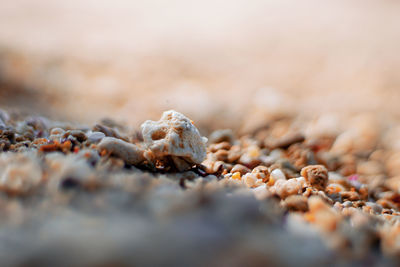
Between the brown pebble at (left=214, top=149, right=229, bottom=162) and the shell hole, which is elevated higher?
the brown pebble at (left=214, top=149, right=229, bottom=162)

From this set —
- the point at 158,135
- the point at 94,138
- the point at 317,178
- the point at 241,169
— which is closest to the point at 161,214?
the point at 158,135

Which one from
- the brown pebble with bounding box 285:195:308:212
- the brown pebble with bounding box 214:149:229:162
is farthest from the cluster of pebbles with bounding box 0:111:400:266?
the brown pebble with bounding box 214:149:229:162

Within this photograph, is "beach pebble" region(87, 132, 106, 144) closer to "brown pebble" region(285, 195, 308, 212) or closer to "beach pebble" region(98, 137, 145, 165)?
"beach pebble" region(98, 137, 145, 165)

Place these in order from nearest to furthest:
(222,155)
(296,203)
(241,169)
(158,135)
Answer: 1. (296,203)
2. (158,135)
3. (241,169)
4. (222,155)

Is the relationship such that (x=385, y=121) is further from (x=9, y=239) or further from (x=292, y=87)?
(x=9, y=239)

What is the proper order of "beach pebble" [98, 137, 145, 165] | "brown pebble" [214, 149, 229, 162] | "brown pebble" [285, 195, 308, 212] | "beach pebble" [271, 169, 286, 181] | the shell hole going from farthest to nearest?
"brown pebble" [214, 149, 229, 162] → "beach pebble" [271, 169, 286, 181] → the shell hole → "beach pebble" [98, 137, 145, 165] → "brown pebble" [285, 195, 308, 212]

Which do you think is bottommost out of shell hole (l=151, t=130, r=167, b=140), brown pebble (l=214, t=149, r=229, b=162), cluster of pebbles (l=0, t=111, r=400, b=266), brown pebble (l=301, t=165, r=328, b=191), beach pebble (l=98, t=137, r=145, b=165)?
cluster of pebbles (l=0, t=111, r=400, b=266)

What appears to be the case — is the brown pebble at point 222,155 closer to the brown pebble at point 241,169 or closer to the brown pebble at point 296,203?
the brown pebble at point 241,169

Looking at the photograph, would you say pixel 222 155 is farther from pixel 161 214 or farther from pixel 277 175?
pixel 161 214

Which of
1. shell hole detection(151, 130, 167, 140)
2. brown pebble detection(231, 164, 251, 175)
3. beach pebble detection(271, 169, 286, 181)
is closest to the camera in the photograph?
shell hole detection(151, 130, 167, 140)

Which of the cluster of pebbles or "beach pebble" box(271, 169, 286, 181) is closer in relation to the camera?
the cluster of pebbles
